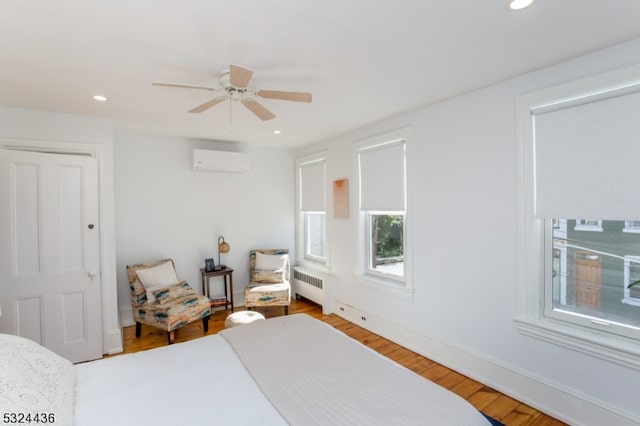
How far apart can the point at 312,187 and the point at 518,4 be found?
3.60 metres

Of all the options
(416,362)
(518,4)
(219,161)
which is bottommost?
(416,362)

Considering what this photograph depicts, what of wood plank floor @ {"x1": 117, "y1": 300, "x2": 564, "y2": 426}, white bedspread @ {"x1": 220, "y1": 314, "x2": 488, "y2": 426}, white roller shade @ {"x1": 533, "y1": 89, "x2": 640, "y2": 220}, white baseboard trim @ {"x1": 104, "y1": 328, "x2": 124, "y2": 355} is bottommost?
wood plank floor @ {"x1": 117, "y1": 300, "x2": 564, "y2": 426}

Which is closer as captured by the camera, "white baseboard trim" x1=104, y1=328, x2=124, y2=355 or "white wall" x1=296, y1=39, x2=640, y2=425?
"white wall" x1=296, y1=39, x2=640, y2=425

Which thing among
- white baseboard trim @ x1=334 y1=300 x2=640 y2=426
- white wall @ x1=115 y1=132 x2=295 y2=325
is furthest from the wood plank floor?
white wall @ x1=115 y1=132 x2=295 y2=325

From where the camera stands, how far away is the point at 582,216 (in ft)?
6.77

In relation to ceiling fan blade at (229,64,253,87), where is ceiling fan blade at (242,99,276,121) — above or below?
below

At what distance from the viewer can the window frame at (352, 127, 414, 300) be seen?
10.7 feet

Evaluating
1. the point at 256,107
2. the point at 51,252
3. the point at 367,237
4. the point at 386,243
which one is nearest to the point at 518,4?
the point at 256,107

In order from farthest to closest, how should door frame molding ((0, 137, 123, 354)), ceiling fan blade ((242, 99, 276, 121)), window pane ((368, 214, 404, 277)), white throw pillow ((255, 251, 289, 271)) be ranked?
white throw pillow ((255, 251, 289, 271)), window pane ((368, 214, 404, 277)), door frame molding ((0, 137, 123, 354)), ceiling fan blade ((242, 99, 276, 121))

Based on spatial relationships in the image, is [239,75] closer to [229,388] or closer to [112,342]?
[229,388]

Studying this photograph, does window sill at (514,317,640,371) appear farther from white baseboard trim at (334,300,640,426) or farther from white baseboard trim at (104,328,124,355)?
white baseboard trim at (104,328,124,355)

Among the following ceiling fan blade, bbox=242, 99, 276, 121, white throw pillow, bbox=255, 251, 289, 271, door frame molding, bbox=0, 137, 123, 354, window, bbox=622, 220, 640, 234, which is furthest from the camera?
white throw pillow, bbox=255, 251, 289, 271

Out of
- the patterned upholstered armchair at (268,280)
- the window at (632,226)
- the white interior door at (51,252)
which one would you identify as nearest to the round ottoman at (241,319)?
the patterned upholstered armchair at (268,280)

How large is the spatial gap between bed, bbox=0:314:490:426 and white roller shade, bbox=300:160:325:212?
2978mm
